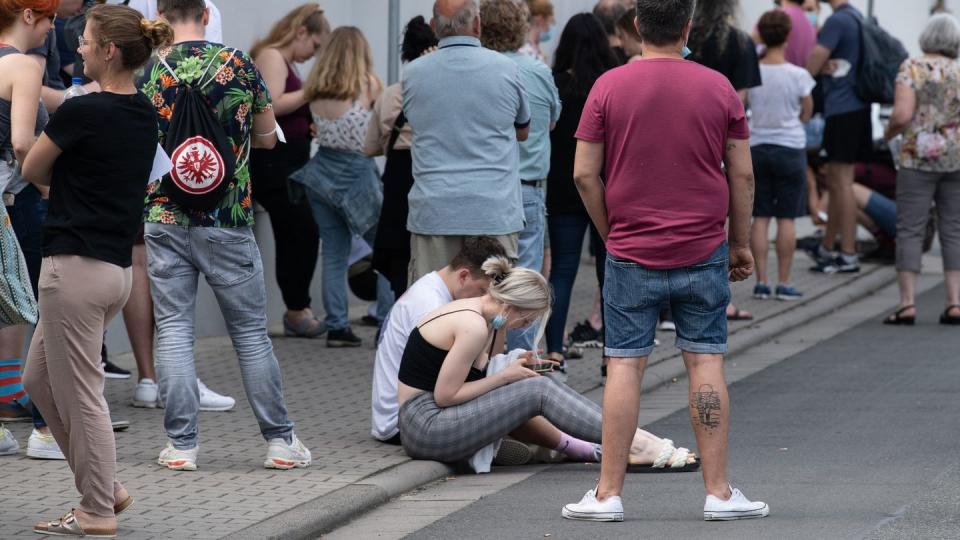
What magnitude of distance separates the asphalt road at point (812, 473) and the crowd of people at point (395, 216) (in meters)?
0.20

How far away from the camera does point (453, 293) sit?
739cm

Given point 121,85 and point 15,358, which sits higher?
point 121,85

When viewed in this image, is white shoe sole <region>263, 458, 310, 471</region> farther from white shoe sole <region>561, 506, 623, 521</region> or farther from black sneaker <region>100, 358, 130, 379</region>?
black sneaker <region>100, 358, 130, 379</region>

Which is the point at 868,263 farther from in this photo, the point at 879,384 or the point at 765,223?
the point at 879,384

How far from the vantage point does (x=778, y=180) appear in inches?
484

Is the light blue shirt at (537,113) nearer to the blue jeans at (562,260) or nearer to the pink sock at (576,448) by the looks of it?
the blue jeans at (562,260)

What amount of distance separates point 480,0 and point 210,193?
9.38 ft

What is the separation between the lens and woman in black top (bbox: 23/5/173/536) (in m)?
5.36

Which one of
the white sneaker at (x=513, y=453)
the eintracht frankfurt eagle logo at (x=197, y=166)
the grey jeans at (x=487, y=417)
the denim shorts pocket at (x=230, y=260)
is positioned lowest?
the white sneaker at (x=513, y=453)

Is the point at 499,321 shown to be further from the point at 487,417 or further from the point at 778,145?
the point at 778,145

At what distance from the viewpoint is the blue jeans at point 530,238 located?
8617mm

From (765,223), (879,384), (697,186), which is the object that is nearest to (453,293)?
(697,186)

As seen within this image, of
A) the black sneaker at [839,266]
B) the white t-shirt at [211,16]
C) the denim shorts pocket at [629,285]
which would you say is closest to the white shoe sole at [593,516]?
the denim shorts pocket at [629,285]

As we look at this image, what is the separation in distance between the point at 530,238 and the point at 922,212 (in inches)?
151
